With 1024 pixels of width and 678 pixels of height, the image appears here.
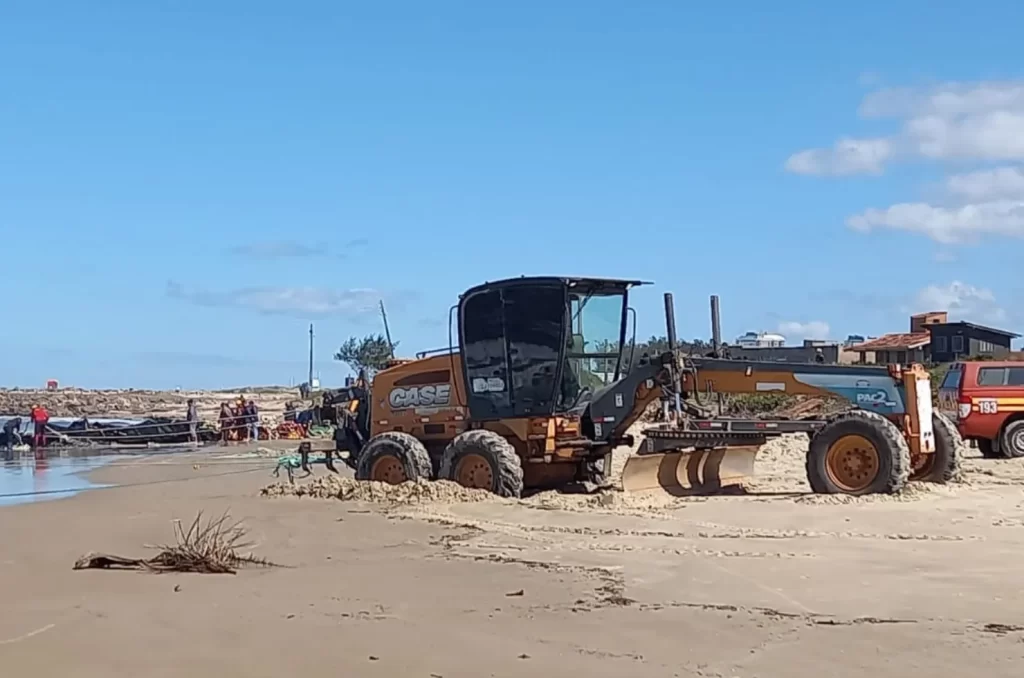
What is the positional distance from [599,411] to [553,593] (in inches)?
304

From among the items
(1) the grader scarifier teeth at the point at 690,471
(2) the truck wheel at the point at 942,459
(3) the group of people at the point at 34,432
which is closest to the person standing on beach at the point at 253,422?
(3) the group of people at the point at 34,432

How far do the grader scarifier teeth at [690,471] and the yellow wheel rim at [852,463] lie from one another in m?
2.12

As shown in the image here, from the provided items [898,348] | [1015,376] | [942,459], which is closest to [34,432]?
[1015,376]

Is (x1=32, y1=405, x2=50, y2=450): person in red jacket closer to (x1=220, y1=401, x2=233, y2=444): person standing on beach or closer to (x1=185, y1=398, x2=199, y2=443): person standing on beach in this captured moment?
(x1=185, y1=398, x2=199, y2=443): person standing on beach

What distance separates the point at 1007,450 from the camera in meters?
22.7

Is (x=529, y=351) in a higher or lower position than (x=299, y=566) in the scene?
higher

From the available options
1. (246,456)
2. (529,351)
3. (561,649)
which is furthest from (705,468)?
(246,456)

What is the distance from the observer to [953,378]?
23.5 meters

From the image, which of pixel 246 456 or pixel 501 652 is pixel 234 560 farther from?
pixel 246 456

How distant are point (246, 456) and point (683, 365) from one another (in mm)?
20134

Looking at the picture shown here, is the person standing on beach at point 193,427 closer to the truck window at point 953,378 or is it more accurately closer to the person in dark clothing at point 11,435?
the person in dark clothing at point 11,435

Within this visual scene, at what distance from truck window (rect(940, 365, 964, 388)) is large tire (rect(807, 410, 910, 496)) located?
8466 millimetres

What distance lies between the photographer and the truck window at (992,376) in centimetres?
2306

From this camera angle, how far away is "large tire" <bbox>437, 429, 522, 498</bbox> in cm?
1633
